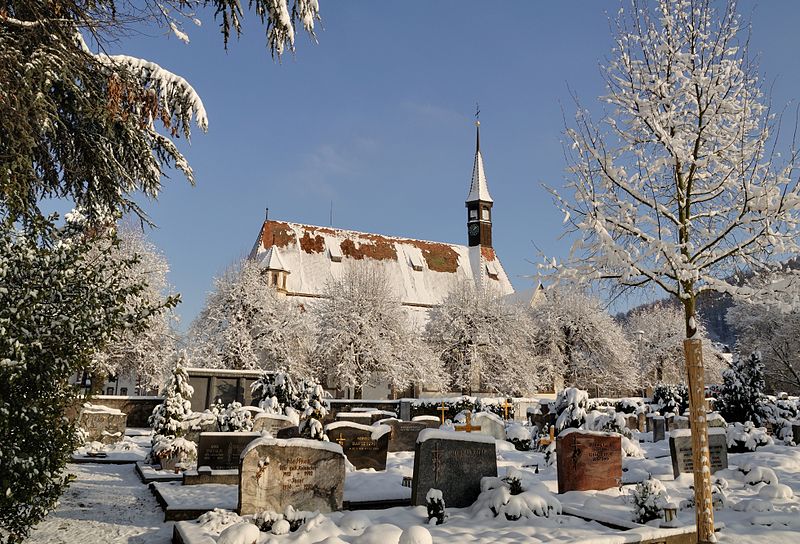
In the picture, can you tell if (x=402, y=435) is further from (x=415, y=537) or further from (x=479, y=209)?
(x=479, y=209)

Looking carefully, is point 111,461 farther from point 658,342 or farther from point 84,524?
point 658,342

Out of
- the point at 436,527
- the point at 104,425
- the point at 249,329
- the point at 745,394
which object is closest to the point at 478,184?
the point at 249,329

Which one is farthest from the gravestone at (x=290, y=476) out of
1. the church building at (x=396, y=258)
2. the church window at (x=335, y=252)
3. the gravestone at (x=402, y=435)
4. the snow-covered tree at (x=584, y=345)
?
the church window at (x=335, y=252)

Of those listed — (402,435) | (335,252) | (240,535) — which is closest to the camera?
(240,535)

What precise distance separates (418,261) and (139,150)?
4692 centimetres

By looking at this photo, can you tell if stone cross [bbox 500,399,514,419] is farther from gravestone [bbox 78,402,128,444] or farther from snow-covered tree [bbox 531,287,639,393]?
gravestone [bbox 78,402,128,444]

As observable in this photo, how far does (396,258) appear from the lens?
53.8 meters

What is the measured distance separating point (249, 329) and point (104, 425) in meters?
19.7

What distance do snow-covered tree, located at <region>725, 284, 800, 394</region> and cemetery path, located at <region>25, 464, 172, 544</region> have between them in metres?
39.9

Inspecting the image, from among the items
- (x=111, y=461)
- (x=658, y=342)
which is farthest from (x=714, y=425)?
(x=658, y=342)

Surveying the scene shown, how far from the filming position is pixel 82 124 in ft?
23.2

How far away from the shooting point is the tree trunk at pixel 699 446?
7008 millimetres

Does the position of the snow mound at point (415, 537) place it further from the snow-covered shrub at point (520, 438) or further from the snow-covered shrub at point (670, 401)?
the snow-covered shrub at point (670, 401)

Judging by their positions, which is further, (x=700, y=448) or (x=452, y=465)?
(x=452, y=465)
